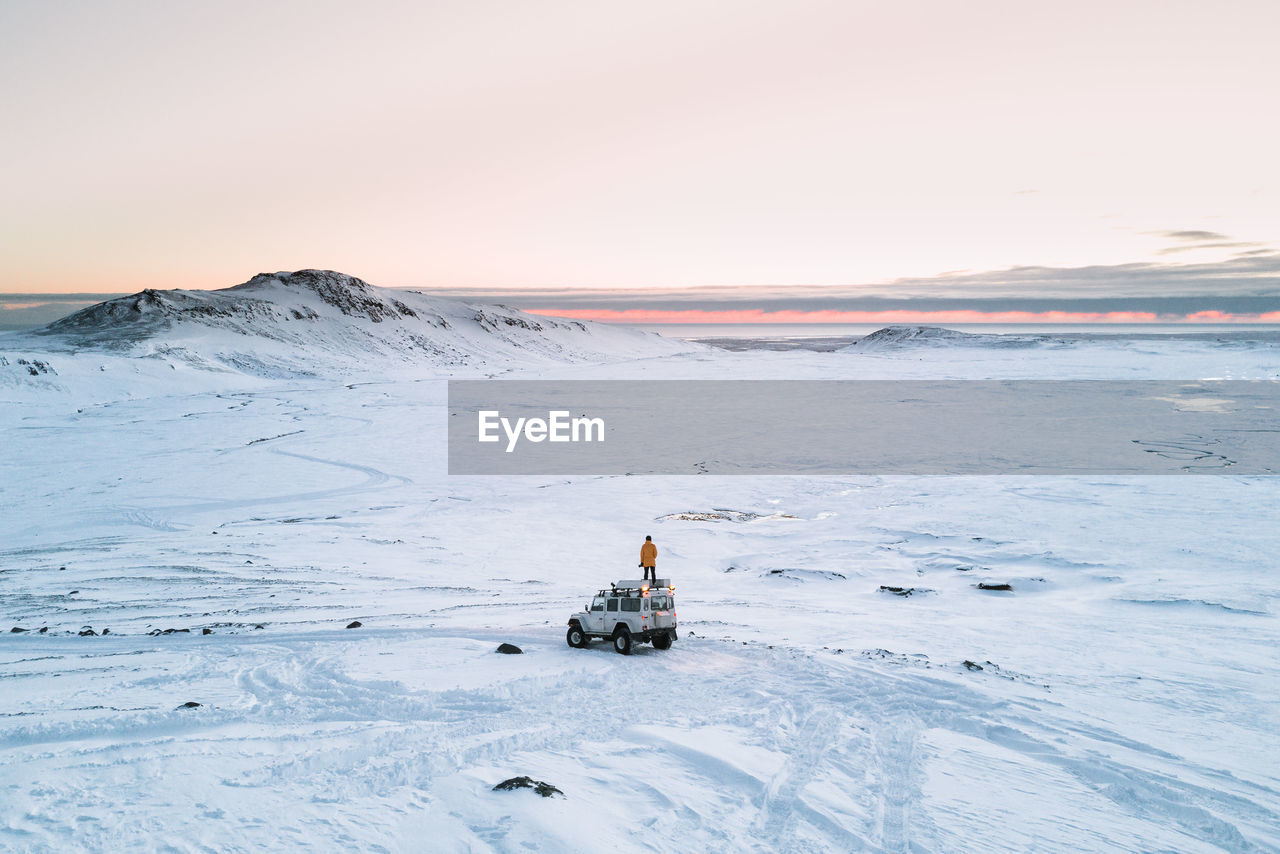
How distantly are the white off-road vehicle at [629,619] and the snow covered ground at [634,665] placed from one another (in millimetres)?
619

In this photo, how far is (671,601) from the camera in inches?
682

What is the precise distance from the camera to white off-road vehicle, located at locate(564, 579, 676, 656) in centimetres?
1659

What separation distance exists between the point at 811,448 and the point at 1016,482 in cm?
1479

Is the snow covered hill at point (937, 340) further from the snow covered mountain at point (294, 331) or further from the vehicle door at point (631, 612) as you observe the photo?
the vehicle door at point (631, 612)

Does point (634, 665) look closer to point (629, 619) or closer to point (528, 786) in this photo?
point (629, 619)

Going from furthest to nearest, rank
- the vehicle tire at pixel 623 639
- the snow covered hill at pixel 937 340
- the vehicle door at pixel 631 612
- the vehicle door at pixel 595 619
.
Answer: the snow covered hill at pixel 937 340 → the vehicle door at pixel 595 619 → the vehicle tire at pixel 623 639 → the vehicle door at pixel 631 612

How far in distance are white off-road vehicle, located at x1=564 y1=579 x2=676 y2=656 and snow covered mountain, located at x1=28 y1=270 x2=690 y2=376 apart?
93.8 meters

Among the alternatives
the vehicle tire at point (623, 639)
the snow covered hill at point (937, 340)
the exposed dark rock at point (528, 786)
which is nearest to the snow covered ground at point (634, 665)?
the exposed dark rock at point (528, 786)

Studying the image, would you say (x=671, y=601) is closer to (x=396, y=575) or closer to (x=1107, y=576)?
(x=396, y=575)

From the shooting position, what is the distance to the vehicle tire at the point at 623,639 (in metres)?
16.6

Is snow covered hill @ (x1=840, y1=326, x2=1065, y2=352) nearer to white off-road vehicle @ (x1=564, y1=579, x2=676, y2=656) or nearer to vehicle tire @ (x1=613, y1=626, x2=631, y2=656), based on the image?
white off-road vehicle @ (x1=564, y1=579, x2=676, y2=656)

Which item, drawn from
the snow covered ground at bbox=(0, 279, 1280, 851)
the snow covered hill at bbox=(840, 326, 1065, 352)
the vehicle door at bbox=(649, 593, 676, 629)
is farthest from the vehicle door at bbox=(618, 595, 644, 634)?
the snow covered hill at bbox=(840, 326, 1065, 352)

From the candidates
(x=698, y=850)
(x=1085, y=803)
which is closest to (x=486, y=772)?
(x=698, y=850)

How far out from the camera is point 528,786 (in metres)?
9.39
